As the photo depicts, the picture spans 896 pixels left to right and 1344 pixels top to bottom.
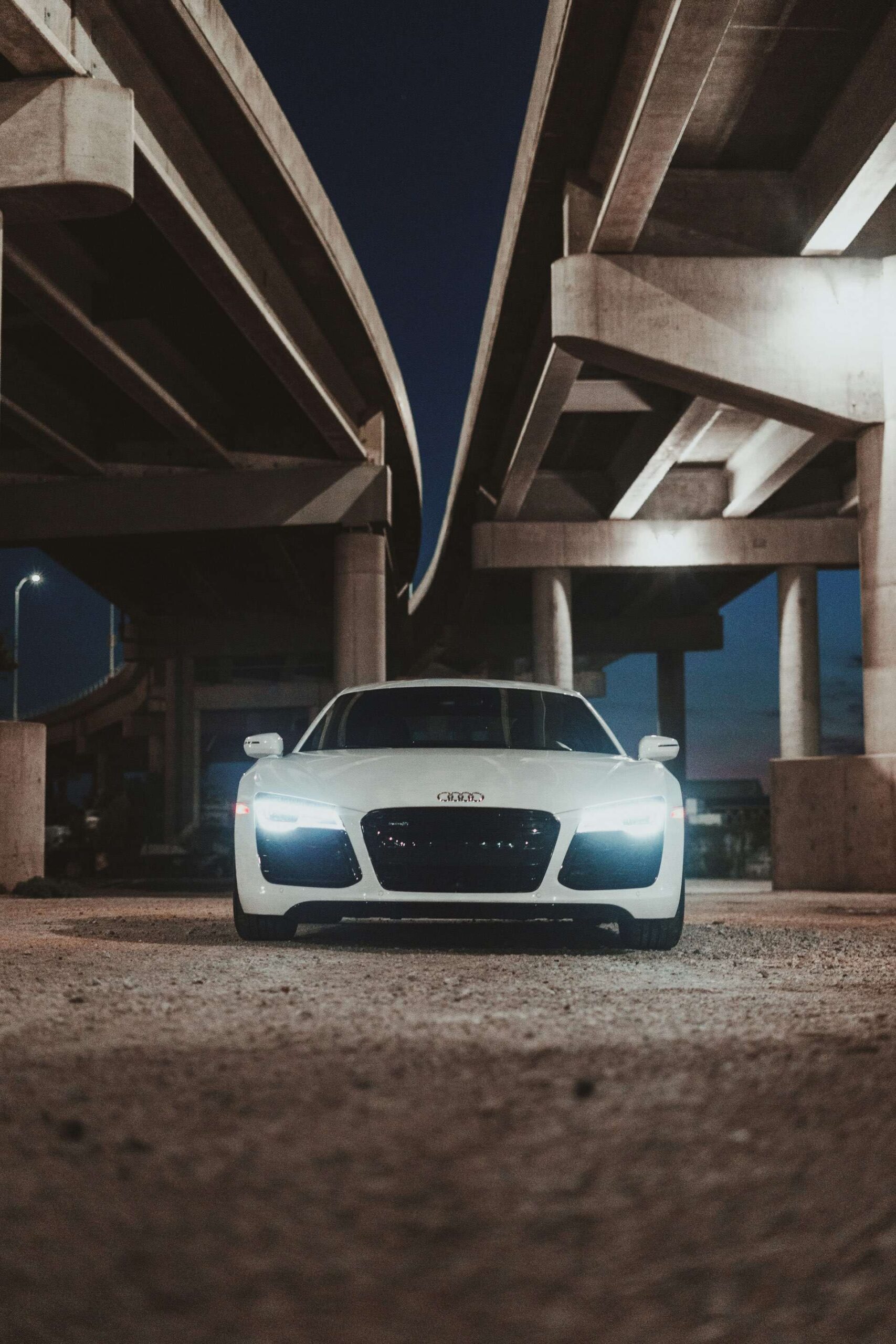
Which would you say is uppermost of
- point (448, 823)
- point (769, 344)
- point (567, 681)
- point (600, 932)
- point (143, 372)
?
point (143, 372)

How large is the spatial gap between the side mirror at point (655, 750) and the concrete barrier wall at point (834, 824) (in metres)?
7.10

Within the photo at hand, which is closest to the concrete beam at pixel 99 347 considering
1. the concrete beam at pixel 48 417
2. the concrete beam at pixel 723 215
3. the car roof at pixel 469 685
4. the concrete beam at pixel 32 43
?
the concrete beam at pixel 48 417

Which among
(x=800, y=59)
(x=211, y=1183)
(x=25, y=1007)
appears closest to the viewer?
(x=211, y=1183)

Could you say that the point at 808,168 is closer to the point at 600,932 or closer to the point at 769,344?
the point at 769,344

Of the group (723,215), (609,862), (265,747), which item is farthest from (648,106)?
(609,862)

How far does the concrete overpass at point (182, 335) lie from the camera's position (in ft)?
37.9

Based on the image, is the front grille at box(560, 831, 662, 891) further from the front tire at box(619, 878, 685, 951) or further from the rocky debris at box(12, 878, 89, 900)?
the rocky debris at box(12, 878, 89, 900)

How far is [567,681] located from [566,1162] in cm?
2920

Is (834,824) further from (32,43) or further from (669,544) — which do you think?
(669,544)

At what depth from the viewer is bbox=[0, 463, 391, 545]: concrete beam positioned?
80.6 feet

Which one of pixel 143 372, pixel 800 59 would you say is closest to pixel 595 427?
pixel 143 372

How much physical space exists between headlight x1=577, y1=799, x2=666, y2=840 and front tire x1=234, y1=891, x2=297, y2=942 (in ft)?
5.06

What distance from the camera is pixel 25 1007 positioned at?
447cm

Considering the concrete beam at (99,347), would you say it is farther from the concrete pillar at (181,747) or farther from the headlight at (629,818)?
the concrete pillar at (181,747)
